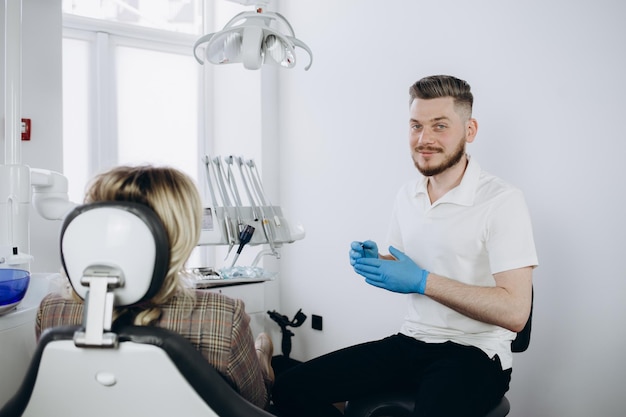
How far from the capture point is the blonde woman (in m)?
0.87

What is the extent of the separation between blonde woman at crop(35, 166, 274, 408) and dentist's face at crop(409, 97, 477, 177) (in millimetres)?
785

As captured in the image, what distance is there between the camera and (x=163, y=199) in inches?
34.1

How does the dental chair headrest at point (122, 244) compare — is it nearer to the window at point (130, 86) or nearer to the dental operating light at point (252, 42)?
the dental operating light at point (252, 42)

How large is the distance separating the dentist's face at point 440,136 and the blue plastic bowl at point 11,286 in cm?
110

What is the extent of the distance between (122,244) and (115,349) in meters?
0.15

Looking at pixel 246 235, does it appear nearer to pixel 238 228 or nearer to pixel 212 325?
pixel 238 228

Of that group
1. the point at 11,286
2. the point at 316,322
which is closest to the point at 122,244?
the point at 11,286

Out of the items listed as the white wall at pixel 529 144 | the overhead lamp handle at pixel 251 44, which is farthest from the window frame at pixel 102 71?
the overhead lamp handle at pixel 251 44

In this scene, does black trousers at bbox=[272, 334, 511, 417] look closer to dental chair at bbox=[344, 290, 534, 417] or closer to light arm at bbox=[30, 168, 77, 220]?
dental chair at bbox=[344, 290, 534, 417]

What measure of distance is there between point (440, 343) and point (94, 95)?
239 centimetres

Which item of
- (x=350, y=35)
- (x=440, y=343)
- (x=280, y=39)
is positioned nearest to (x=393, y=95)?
(x=350, y=35)

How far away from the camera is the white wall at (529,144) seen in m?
1.58

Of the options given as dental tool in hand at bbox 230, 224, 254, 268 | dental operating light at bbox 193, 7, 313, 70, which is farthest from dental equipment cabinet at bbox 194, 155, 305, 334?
dental operating light at bbox 193, 7, 313, 70

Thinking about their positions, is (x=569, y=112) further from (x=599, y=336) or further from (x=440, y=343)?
(x=440, y=343)
